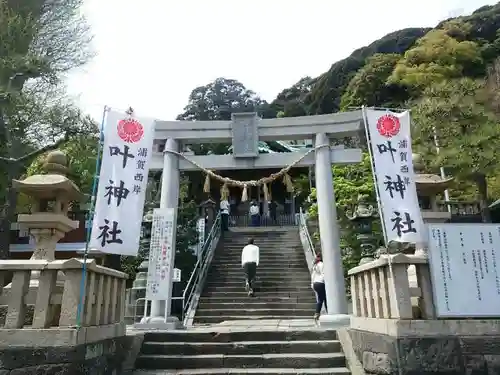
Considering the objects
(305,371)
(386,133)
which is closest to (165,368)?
(305,371)

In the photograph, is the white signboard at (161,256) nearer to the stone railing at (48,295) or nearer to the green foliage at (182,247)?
the green foliage at (182,247)

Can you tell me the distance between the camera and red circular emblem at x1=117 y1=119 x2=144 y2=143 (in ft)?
22.8

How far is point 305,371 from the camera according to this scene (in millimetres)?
5762

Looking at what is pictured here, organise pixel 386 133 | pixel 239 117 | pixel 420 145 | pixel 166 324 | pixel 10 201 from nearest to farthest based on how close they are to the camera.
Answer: pixel 386 133 < pixel 166 324 < pixel 239 117 < pixel 10 201 < pixel 420 145

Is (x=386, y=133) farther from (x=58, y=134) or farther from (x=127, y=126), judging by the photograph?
(x=58, y=134)

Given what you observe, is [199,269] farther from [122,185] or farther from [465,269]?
[465,269]

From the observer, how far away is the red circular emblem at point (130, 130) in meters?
6.96

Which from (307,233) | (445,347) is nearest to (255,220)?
(307,233)

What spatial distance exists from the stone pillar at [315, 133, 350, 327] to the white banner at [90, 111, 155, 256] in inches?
170

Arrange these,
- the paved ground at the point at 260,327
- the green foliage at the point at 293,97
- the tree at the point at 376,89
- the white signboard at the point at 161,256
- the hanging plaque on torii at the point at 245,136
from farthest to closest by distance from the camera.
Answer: the green foliage at the point at 293,97 < the tree at the point at 376,89 < the hanging plaque on torii at the point at 245,136 < the white signboard at the point at 161,256 < the paved ground at the point at 260,327

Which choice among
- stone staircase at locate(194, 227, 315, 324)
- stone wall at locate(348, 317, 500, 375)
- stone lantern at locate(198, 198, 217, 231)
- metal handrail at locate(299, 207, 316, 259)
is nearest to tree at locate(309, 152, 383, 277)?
metal handrail at locate(299, 207, 316, 259)

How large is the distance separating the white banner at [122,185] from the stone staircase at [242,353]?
164cm

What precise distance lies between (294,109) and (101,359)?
36.7 m

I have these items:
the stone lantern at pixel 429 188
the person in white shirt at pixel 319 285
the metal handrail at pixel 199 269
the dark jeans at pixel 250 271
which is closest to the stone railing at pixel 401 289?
the stone lantern at pixel 429 188
